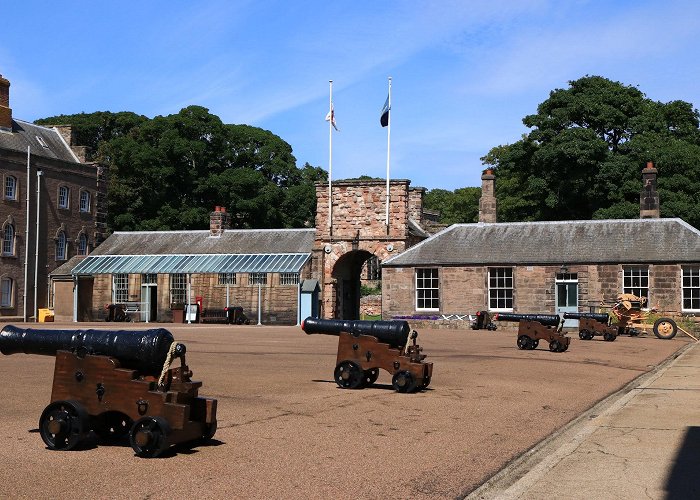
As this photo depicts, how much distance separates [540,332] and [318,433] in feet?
48.5

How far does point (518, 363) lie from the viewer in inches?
727

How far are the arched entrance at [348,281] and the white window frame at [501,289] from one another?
704cm

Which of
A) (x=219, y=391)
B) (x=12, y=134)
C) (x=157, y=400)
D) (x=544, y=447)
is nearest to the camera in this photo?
(x=157, y=400)

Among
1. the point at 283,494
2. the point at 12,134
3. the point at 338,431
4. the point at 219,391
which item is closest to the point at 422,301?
the point at 12,134

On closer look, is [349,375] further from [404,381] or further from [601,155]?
[601,155]

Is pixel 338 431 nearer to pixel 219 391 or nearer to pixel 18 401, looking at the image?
pixel 219 391

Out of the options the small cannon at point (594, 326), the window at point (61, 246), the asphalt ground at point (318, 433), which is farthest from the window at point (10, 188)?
the asphalt ground at point (318, 433)

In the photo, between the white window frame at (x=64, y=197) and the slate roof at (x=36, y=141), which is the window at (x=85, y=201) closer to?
the white window frame at (x=64, y=197)

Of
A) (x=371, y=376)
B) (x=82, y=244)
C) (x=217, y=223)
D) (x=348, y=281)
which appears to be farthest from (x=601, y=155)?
(x=371, y=376)

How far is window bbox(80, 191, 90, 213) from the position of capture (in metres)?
48.5

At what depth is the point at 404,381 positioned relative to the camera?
12625 mm

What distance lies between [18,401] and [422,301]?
2836 cm

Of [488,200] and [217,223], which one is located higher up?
[488,200]

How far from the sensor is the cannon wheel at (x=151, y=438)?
7.58 m
